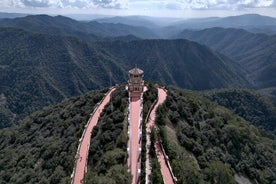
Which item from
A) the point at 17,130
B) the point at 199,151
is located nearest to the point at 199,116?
the point at 199,151

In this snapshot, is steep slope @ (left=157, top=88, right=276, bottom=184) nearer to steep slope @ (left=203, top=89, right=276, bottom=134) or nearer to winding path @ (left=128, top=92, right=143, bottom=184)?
winding path @ (left=128, top=92, right=143, bottom=184)

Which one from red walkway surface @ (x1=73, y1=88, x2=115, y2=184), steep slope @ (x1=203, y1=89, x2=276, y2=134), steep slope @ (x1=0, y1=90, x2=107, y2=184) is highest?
red walkway surface @ (x1=73, y1=88, x2=115, y2=184)

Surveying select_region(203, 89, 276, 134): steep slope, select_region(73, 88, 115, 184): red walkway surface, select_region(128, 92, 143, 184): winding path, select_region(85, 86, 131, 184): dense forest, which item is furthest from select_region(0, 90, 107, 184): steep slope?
select_region(203, 89, 276, 134): steep slope

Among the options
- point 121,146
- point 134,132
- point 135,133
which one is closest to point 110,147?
point 121,146

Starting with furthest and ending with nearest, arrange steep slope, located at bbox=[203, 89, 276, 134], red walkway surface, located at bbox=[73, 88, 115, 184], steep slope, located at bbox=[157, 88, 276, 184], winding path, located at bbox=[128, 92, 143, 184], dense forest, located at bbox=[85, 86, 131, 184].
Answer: steep slope, located at bbox=[203, 89, 276, 134]
steep slope, located at bbox=[157, 88, 276, 184]
red walkway surface, located at bbox=[73, 88, 115, 184]
winding path, located at bbox=[128, 92, 143, 184]
dense forest, located at bbox=[85, 86, 131, 184]

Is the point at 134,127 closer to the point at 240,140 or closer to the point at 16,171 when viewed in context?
the point at 16,171

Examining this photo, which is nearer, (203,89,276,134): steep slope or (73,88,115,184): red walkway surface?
(73,88,115,184): red walkway surface
